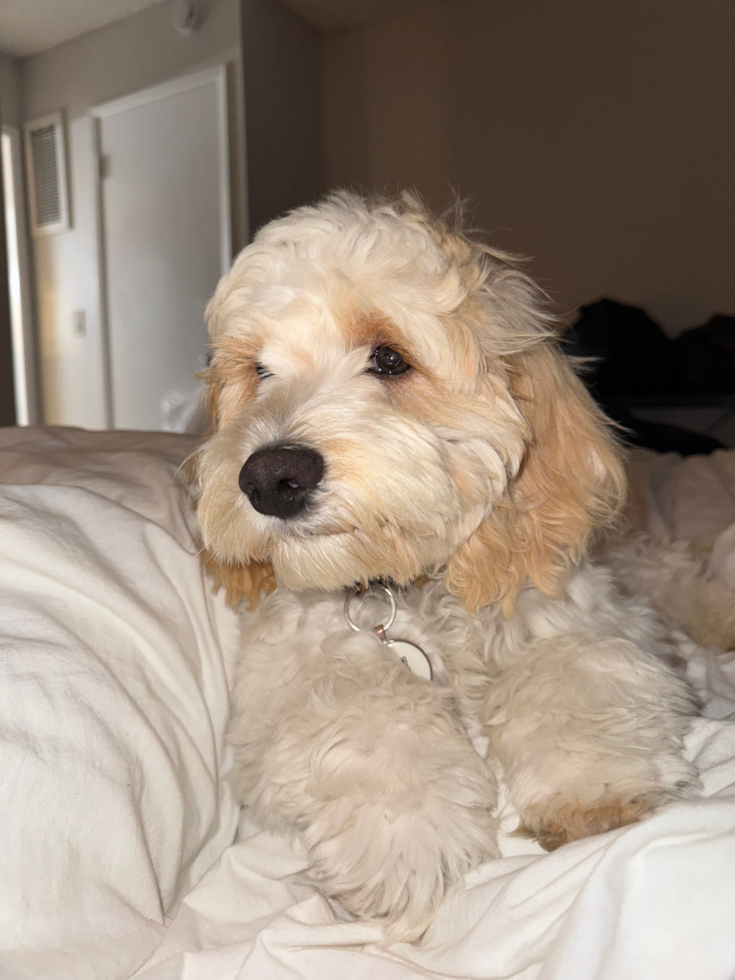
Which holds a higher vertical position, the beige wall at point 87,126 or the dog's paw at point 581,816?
the beige wall at point 87,126

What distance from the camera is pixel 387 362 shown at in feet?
4.11

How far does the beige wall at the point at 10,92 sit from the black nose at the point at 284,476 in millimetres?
6901

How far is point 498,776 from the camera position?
1110mm

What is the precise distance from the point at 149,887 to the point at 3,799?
0.25 m

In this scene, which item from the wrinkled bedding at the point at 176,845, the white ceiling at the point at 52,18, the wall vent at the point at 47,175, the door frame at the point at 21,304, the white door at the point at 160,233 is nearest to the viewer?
the wrinkled bedding at the point at 176,845

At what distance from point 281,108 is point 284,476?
5.37m

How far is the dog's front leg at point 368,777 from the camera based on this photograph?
93 centimetres

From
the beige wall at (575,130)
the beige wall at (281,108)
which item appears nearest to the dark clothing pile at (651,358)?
the beige wall at (575,130)

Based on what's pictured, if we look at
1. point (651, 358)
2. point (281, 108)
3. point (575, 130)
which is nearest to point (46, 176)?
point (281, 108)

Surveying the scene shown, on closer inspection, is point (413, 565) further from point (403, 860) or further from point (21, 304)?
point (21, 304)

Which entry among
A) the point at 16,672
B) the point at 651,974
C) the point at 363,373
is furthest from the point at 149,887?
the point at 363,373

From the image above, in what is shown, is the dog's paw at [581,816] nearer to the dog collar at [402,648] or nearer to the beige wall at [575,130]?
the dog collar at [402,648]

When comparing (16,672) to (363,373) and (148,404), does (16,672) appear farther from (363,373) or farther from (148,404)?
(148,404)

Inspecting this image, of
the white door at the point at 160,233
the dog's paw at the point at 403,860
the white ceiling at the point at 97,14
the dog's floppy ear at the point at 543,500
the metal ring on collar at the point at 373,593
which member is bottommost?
the dog's paw at the point at 403,860
